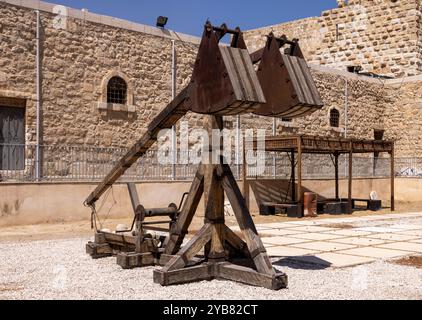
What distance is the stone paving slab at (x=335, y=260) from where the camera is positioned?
7.32 m

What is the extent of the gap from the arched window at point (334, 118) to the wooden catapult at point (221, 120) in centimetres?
1801

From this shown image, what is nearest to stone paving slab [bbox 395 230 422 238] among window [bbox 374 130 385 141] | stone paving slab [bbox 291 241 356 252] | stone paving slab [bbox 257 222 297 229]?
stone paving slab [bbox 291 241 356 252]

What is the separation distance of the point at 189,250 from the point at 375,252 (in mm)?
3707

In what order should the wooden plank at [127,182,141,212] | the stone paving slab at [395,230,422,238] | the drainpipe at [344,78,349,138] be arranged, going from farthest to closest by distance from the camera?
the drainpipe at [344,78,349,138] → the stone paving slab at [395,230,422,238] → the wooden plank at [127,182,141,212]

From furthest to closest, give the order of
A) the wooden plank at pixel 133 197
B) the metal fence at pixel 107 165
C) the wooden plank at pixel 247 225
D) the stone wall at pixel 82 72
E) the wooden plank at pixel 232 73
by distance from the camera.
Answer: the stone wall at pixel 82 72
the metal fence at pixel 107 165
the wooden plank at pixel 133 197
the wooden plank at pixel 247 225
the wooden plank at pixel 232 73

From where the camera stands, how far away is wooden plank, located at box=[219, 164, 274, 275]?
580 centimetres

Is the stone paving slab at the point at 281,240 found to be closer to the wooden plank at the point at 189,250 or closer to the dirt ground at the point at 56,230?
the dirt ground at the point at 56,230

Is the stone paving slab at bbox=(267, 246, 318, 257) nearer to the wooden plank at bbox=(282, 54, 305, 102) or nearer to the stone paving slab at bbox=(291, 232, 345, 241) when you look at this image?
the stone paving slab at bbox=(291, 232, 345, 241)

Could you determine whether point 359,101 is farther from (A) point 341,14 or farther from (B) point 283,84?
(B) point 283,84

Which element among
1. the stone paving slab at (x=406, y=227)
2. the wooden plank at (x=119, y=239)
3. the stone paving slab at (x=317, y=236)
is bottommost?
the stone paving slab at (x=406, y=227)

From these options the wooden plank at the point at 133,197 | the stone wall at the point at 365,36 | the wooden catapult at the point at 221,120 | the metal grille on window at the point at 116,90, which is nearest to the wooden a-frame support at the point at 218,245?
the wooden catapult at the point at 221,120
